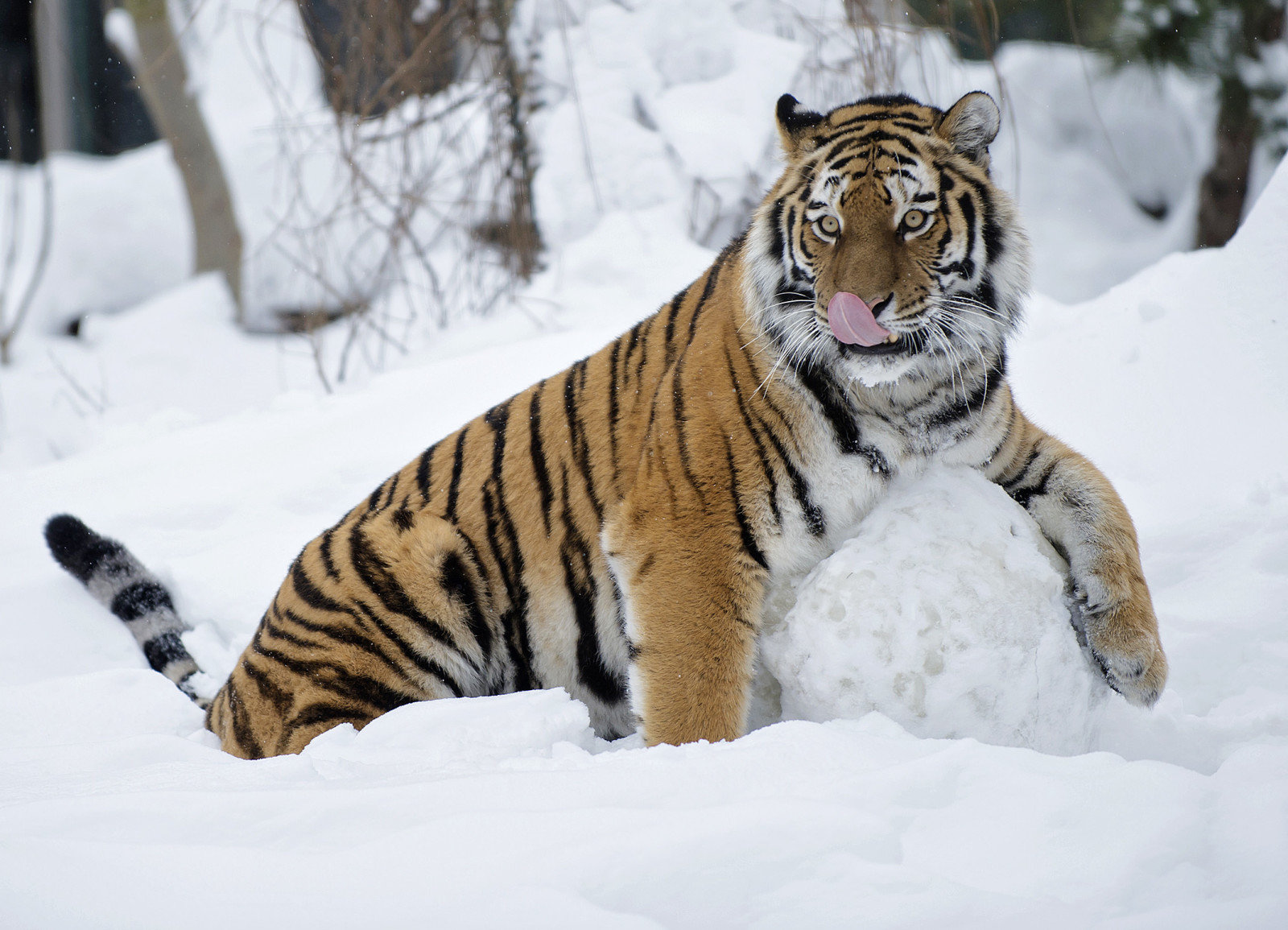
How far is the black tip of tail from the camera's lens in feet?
9.46

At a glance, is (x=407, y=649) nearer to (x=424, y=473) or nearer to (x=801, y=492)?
(x=424, y=473)

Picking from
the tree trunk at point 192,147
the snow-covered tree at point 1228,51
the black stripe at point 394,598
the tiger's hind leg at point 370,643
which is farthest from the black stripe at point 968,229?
the tree trunk at point 192,147

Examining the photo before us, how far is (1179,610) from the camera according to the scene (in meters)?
2.48

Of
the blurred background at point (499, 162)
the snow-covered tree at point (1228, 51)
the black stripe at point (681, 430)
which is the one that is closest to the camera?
the black stripe at point (681, 430)

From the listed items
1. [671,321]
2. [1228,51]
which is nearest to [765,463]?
[671,321]

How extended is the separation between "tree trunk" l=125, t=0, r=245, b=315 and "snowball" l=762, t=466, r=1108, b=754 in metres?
7.78

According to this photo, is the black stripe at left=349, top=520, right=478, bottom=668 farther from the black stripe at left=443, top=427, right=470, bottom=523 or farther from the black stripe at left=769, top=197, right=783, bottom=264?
the black stripe at left=769, top=197, right=783, bottom=264

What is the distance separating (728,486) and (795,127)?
2.51 ft

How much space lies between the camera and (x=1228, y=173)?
308 inches

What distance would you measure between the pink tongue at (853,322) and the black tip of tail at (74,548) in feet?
6.85

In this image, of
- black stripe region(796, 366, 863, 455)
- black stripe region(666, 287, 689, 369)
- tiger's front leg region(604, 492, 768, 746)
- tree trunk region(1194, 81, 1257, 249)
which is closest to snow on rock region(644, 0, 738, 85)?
tree trunk region(1194, 81, 1257, 249)

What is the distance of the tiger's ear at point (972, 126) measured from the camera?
2.04 metres

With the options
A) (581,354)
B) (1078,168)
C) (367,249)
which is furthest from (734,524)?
(1078,168)

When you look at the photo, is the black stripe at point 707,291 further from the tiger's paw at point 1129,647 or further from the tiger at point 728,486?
A: the tiger's paw at point 1129,647
